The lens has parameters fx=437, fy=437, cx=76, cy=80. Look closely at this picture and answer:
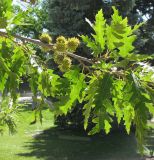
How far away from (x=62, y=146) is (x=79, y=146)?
1.80 ft

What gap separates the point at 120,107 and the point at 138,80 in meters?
0.19

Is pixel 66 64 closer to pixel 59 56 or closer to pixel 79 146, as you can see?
pixel 59 56

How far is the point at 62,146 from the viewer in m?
13.9

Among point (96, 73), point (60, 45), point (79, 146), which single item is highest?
point (60, 45)

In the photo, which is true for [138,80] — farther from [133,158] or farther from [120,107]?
[133,158]

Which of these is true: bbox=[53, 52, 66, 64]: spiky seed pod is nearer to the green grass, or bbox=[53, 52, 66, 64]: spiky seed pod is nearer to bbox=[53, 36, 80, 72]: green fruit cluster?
bbox=[53, 36, 80, 72]: green fruit cluster

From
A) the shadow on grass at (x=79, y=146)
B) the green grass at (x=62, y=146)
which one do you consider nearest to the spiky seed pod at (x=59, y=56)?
the green grass at (x=62, y=146)

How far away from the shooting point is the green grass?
1230cm

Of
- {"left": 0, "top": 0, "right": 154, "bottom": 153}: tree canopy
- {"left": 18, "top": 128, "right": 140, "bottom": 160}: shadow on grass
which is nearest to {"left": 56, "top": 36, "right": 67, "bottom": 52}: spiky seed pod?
{"left": 0, "top": 0, "right": 154, "bottom": 153}: tree canopy

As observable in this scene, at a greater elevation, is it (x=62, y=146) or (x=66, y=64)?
(x=66, y=64)

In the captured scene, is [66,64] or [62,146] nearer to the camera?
[66,64]

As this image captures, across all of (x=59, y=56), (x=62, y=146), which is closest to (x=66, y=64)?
(x=59, y=56)

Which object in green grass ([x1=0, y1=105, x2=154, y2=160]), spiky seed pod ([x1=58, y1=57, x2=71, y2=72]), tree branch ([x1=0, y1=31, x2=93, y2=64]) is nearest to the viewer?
tree branch ([x1=0, y1=31, x2=93, y2=64])

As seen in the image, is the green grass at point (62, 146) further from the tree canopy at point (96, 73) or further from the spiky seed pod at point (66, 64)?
the spiky seed pod at point (66, 64)
